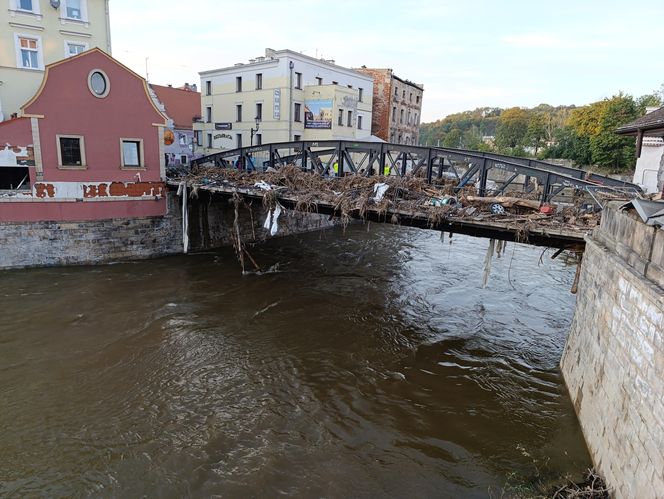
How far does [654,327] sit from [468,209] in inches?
227

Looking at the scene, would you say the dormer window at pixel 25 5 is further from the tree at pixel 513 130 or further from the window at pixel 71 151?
the tree at pixel 513 130

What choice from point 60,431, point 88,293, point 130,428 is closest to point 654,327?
point 130,428

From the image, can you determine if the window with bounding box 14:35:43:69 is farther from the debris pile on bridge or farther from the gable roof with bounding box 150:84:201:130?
the gable roof with bounding box 150:84:201:130

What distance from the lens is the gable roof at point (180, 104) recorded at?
34.7m

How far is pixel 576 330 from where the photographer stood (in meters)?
8.80

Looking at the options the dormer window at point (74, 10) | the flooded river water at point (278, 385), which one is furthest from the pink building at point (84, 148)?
the dormer window at point (74, 10)

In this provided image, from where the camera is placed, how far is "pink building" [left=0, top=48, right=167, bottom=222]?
15539mm

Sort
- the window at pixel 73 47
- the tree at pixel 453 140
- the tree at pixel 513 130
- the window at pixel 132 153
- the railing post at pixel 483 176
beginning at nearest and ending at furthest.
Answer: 1. the railing post at pixel 483 176
2. the window at pixel 132 153
3. the window at pixel 73 47
4. the tree at pixel 513 130
5. the tree at pixel 453 140

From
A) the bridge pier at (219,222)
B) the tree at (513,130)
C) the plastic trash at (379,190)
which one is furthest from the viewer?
the tree at (513,130)

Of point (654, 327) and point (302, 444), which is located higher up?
point (654, 327)

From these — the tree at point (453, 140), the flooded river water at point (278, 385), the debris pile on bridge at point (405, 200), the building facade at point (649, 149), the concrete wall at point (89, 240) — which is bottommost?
the flooded river water at point (278, 385)

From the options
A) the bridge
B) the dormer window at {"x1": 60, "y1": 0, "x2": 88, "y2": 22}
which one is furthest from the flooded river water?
the dormer window at {"x1": 60, "y1": 0, "x2": 88, "y2": 22}

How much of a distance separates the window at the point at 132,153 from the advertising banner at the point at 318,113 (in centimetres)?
1507

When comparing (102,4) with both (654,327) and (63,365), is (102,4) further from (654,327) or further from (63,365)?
(654,327)
